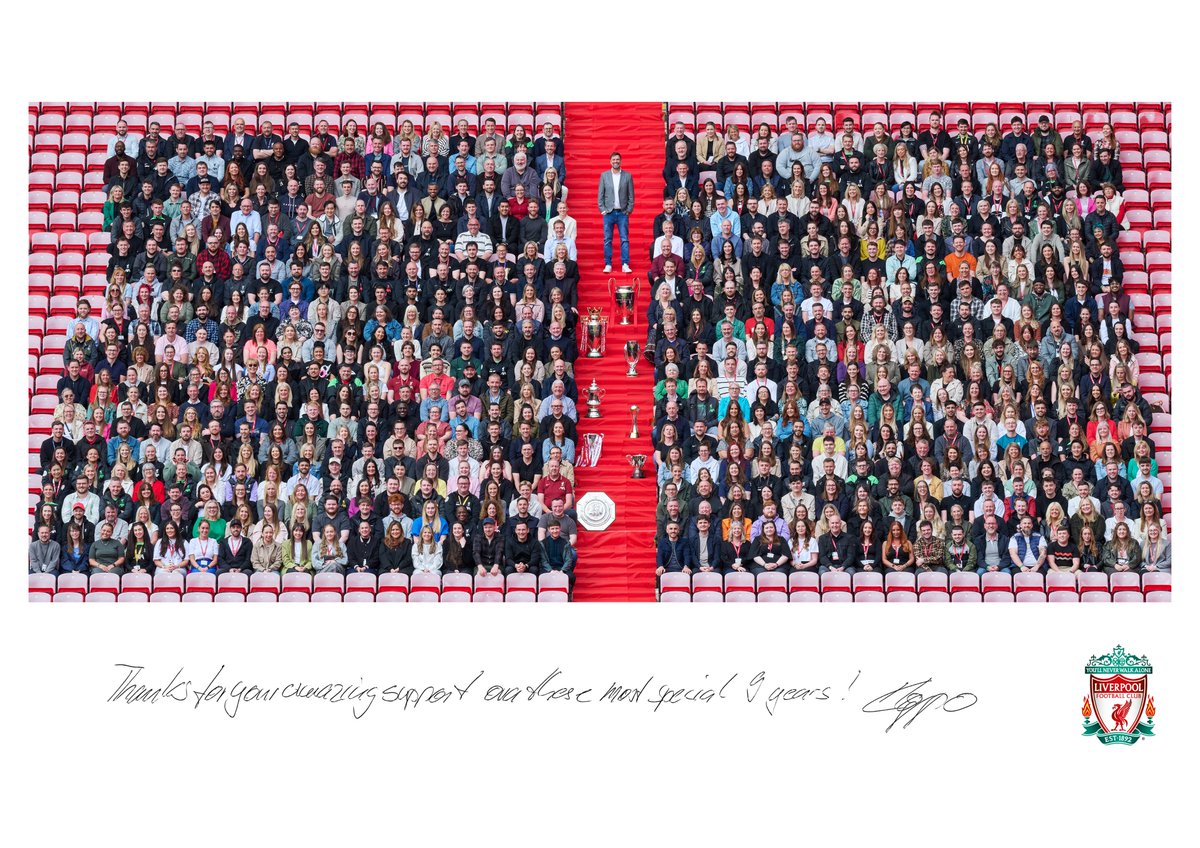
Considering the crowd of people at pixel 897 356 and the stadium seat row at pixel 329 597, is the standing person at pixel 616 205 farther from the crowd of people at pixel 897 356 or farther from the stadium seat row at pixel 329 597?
the stadium seat row at pixel 329 597

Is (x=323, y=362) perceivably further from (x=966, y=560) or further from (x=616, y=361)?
(x=966, y=560)

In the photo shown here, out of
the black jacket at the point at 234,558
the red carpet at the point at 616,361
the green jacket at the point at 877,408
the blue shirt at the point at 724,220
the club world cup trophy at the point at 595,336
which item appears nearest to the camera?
the black jacket at the point at 234,558

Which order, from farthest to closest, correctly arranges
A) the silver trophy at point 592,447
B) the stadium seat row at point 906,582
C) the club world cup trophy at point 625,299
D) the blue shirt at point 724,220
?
1. the blue shirt at point 724,220
2. the club world cup trophy at point 625,299
3. the silver trophy at point 592,447
4. the stadium seat row at point 906,582

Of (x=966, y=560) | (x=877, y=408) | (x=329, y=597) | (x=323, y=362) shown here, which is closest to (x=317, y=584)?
(x=329, y=597)

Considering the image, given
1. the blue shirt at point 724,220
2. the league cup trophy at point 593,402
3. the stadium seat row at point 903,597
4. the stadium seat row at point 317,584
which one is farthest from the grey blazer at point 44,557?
the blue shirt at point 724,220

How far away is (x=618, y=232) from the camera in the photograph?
24.6 meters

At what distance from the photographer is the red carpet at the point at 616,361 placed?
2236cm

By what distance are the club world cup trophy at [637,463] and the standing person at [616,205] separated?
2546 mm

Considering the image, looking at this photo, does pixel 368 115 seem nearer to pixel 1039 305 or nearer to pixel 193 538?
pixel 193 538

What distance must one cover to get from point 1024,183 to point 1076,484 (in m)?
4.19

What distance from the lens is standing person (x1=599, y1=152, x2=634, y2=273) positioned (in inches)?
965

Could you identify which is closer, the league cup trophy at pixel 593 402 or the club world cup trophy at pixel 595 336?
the league cup trophy at pixel 593 402
